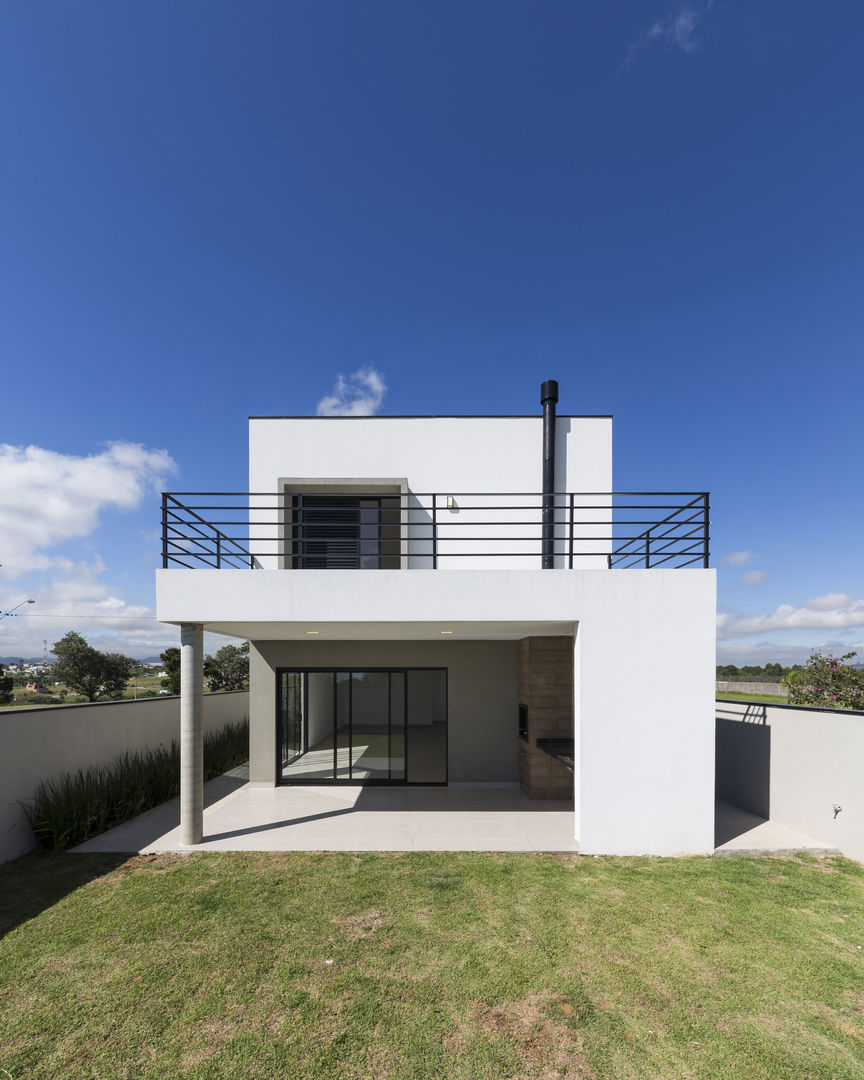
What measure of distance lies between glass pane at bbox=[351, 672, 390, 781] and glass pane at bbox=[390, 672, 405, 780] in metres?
0.11

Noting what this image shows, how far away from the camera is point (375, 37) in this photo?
9664 millimetres

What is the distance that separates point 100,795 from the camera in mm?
8031

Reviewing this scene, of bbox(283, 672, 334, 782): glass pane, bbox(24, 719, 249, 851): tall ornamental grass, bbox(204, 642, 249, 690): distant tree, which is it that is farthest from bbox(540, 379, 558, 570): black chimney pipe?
bbox(204, 642, 249, 690): distant tree

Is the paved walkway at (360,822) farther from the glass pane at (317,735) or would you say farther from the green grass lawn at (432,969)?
the green grass lawn at (432,969)

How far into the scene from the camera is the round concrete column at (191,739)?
7051 millimetres

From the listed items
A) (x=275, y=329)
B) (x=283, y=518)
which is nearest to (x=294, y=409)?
(x=283, y=518)

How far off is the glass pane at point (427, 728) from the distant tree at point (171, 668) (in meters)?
23.3

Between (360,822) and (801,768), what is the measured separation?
7233 millimetres

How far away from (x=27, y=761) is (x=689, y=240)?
59.2 feet

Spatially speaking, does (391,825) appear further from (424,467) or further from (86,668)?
(86,668)

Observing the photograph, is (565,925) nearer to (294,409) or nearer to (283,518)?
(283,518)

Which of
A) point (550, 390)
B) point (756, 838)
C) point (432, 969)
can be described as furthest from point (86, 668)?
point (756, 838)

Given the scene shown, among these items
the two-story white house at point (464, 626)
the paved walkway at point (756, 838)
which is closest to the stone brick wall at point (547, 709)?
the two-story white house at point (464, 626)

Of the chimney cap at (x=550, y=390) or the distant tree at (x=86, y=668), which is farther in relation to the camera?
the distant tree at (x=86, y=668)
